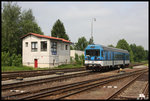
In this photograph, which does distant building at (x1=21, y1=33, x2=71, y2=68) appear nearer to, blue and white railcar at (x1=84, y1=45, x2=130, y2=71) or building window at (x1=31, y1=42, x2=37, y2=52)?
building window at (x1=31, y1=42, x2=37, y2=52)

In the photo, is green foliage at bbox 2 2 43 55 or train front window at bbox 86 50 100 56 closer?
train front window at bbox 86 50 100 56

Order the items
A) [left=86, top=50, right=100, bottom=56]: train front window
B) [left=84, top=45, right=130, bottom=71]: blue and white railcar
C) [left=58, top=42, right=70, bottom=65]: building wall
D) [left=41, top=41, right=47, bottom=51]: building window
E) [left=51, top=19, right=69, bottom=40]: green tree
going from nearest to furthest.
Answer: [left=84, top=45, right=130, bottom=71]: blue and white railcar < [left=86, top=50, right=100, bottom=56]: train front window < [left=41, top=41, right=47, bottom=51]: building window < [left=58, top=42, right=70, bottom=65]: building wall < [left=51, top=19, right=69, bottom=40]: green tree

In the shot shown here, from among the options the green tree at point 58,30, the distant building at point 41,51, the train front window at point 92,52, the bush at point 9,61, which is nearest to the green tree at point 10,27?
the distant building at point 41,51

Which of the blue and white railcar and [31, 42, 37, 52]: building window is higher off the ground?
[31, 42, 37, 52]: building window

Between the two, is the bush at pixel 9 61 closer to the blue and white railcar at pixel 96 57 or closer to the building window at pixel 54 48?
the building window at pixel 54 48

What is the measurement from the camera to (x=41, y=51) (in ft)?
113

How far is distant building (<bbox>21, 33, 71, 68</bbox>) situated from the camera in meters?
33.8

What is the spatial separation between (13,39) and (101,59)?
2763 cm

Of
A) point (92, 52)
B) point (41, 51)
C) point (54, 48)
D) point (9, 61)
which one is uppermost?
point (54, 48)

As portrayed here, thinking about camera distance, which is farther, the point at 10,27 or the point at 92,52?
the point at 10,27

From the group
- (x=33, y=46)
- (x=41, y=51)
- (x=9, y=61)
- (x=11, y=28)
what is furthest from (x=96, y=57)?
(x=11, y=28)

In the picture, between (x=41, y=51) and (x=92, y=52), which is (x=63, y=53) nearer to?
(x=41, y=51)

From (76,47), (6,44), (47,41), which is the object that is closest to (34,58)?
(47,41)

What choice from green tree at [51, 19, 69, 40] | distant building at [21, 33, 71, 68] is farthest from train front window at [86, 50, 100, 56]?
green tree at [51, 19, 69, 40]
